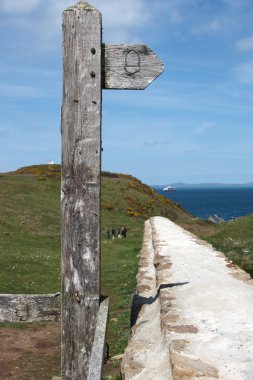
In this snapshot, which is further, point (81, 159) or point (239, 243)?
point (239, 243)

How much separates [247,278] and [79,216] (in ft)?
16.5

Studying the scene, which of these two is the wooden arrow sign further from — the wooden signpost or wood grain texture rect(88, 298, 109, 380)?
wood grain texture rect(88, 298, 109, 380)

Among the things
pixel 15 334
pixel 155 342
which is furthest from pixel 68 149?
pixel 15 334

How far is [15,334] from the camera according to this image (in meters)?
11.1

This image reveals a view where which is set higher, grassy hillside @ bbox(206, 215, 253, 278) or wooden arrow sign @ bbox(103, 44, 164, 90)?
wooden arrow sign @ bbox(103, 44, 164, 90)

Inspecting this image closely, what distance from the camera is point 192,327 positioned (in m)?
5.19

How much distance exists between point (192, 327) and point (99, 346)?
1763 mm

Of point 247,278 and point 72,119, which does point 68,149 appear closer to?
point 72,119

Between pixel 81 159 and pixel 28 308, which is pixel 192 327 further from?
pixel 81 159

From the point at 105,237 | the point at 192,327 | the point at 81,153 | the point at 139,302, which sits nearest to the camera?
the point at 81,153

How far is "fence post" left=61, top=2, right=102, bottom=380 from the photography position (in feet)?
14.4

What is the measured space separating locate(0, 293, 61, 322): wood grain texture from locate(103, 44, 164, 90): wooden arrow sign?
2.08 meters

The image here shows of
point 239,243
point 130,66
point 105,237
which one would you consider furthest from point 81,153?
point 105,237

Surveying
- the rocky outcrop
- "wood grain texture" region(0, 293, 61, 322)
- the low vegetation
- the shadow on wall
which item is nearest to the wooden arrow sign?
"wood grain texture" region(0, 293, 61, 322)
